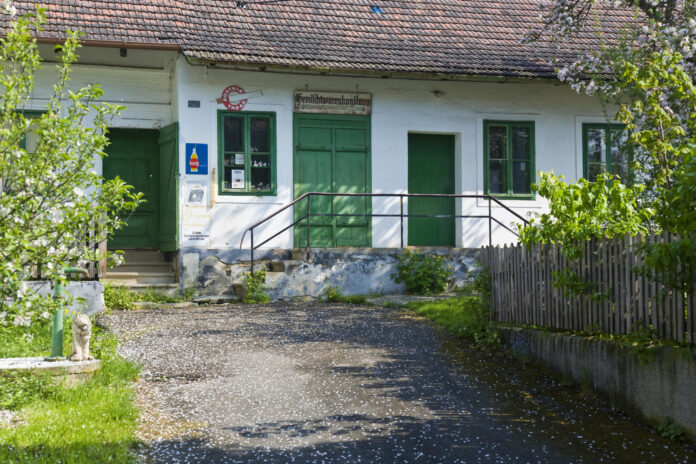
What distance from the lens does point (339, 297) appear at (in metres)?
12.5

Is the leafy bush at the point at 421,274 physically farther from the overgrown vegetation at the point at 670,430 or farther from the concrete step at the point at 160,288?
the overgrown vegetation at the point at 670,430

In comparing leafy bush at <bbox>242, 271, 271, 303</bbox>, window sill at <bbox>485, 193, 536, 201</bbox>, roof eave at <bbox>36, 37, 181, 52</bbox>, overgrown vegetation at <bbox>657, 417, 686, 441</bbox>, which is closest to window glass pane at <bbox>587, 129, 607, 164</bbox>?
window sill at <bbox>485, 193, 536, 201</bbox>

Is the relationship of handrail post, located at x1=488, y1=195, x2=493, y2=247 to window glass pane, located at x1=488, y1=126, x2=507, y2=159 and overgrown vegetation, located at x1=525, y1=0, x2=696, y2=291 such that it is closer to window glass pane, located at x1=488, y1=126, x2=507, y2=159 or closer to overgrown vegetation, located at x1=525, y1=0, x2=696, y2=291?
window glass pane, located at x1=488, y1=126, x2=507, y2=159

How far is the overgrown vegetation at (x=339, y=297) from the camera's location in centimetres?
1227

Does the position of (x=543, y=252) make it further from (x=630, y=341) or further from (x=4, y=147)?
(x=4, y=147)

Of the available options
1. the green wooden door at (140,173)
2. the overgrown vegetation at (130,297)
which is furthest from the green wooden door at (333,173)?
the green wooden door at (140,173)

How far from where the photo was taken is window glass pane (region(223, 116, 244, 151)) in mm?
13547

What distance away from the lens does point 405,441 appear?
5.43m

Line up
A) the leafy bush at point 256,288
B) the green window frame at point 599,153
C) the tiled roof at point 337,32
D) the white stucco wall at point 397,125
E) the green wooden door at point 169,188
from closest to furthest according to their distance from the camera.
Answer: the leafy bush at point 256,288, the tiled roof at point 337,32, the green wooden door at point 169,188, the white stucco wall at point 397,125, the green window frame at point 599,153

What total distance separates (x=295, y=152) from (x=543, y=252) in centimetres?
715

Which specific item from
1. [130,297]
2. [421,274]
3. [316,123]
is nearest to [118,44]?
[316,123]

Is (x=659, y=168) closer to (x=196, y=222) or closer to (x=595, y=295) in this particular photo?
(x=595, y=295)

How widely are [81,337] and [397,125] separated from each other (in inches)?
354

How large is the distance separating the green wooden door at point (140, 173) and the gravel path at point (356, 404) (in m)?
4.94
